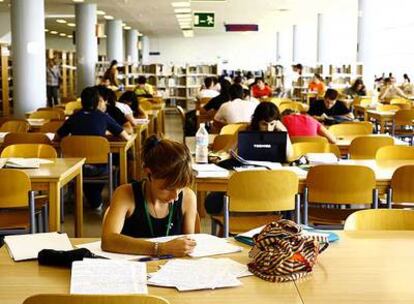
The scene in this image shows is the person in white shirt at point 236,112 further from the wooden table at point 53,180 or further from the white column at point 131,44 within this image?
the white column at point 131,44

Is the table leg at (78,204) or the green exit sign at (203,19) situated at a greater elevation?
the green exit sign at (203,19)

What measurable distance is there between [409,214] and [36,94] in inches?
341

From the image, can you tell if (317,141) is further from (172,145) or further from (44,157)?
(172,145)

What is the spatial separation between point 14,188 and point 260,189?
58.2 inches

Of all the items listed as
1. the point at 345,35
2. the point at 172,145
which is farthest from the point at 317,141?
the point at 345,35

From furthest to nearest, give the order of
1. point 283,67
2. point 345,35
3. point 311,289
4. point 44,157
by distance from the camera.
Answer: point 345,35 < point 283,67 < point 44,157 < point 311,289

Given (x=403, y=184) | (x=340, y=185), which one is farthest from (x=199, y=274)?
(x=403, y=184)

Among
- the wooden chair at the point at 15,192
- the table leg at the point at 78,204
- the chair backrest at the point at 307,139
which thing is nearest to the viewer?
the wooden chair at the point at 15,192

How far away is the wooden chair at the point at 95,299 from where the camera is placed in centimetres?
173

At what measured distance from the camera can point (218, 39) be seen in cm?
3278

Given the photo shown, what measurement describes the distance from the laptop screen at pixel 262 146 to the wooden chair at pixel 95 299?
118 inches

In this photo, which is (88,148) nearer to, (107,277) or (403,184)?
(403,184)

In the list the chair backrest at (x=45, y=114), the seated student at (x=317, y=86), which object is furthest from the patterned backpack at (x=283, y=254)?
the seated student at (x=317, y=86)

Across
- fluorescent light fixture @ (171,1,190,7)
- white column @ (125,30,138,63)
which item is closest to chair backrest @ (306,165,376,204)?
fluorescent light fixture @ (171,1,190,7)
